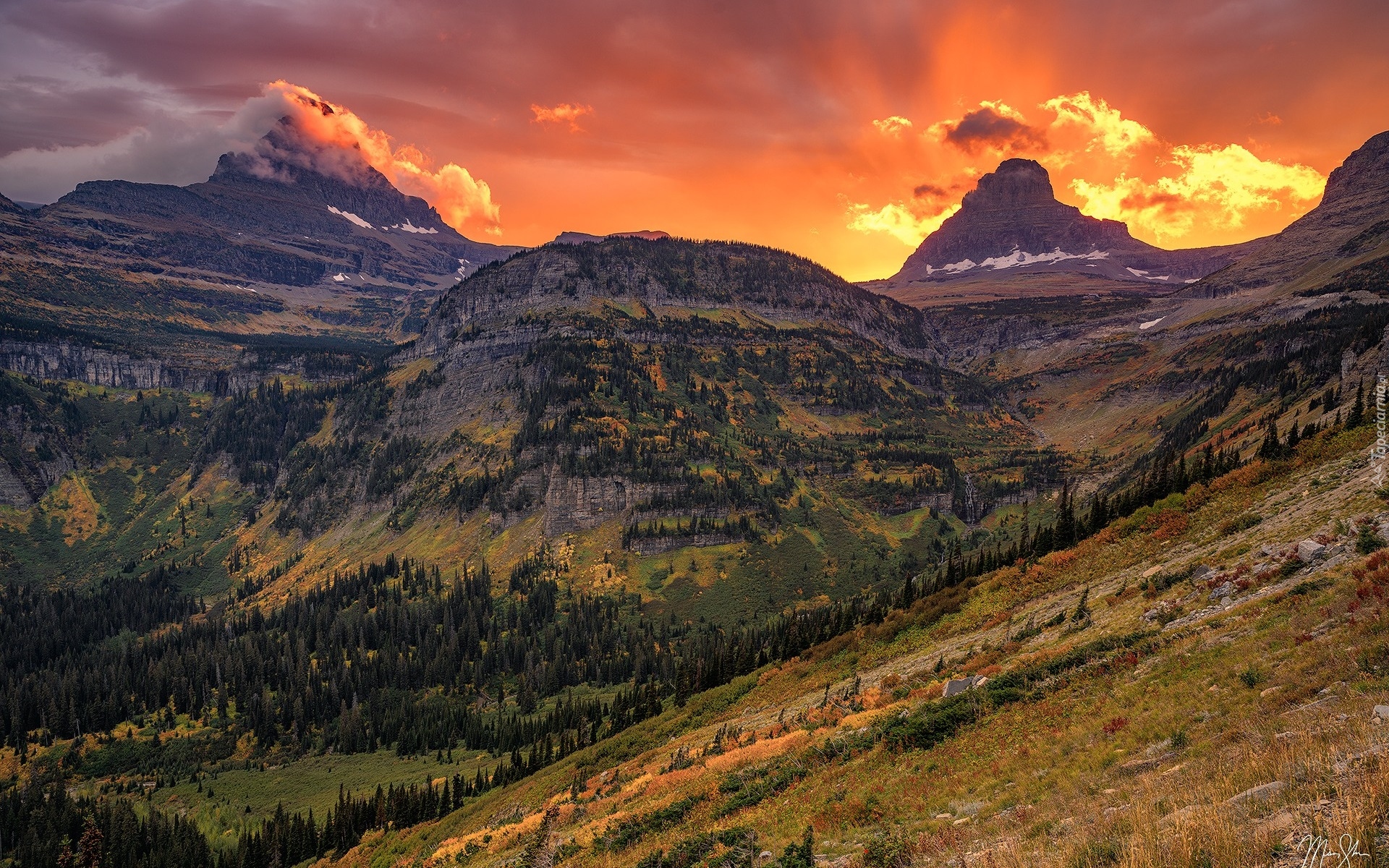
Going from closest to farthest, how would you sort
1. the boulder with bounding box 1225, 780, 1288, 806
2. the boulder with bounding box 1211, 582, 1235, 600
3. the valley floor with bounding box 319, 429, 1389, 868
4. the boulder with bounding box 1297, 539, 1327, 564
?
the boulder with bounding box 1225, 780, 1288, 806
the valley floor with bounding box 319, 429, 1389, 868
the boulder with bounding box 1297, 539, 1327, 564
the boulder with bounding box 1211, 582, 1235, 600

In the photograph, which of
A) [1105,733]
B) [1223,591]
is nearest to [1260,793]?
[1105,733]

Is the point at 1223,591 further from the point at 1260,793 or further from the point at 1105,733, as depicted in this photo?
the point at 1260,793

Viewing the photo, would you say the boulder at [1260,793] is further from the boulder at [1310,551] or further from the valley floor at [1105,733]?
the boulder at [1310,551]

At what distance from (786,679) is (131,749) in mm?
187818

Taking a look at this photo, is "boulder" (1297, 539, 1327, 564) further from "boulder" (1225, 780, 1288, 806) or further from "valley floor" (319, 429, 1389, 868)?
"boulder" (1225, 780, 1288, 806)

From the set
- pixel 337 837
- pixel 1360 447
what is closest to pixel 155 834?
pixel 337 837

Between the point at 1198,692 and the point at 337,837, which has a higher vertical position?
the point at 1198,692

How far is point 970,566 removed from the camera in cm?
8738

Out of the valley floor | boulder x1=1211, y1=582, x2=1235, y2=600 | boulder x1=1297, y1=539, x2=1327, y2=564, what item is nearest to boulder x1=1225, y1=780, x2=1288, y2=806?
the valley floor

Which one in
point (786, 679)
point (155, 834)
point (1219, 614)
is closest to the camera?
point (1219, 614)

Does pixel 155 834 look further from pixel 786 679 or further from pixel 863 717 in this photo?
pixel 863 717

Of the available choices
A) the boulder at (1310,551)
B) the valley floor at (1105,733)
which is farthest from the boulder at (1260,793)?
the boulder at (1310,551)

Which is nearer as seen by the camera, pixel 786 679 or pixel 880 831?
pixel 880 831

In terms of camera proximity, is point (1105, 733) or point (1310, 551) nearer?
point (1105, 733)
